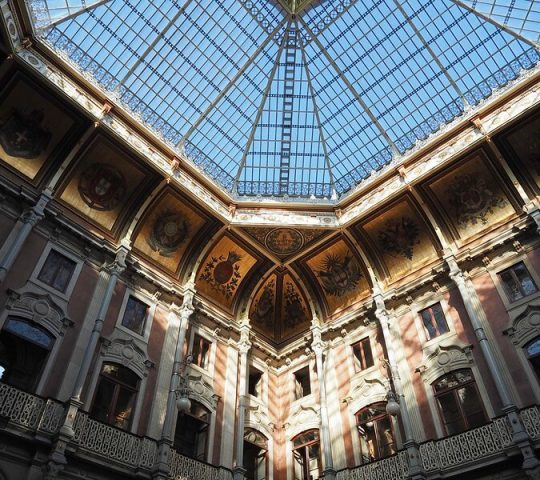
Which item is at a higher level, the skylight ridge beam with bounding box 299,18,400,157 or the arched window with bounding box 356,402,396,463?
the skylight ridge beam with bounding box 299,18,400,157

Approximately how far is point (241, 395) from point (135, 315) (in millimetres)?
4797

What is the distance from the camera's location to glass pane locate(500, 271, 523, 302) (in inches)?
608

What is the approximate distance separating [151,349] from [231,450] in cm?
439

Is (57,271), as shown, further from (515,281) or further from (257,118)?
(515,281)

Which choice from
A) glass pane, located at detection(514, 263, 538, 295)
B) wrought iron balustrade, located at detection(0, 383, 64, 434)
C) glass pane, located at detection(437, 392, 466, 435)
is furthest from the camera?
glass pane, located at detection(514, 263, 538, 295)

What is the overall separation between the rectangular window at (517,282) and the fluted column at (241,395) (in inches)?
379

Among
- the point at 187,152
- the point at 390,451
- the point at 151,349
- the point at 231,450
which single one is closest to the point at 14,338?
the point at 151,349

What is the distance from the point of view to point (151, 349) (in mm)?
16438

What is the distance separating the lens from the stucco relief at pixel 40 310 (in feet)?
43.7

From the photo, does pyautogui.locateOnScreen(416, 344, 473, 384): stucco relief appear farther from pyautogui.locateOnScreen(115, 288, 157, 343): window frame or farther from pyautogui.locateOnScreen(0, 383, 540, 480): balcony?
pyautogui.locateOnScreen(115, 288, 157, 343): window frame

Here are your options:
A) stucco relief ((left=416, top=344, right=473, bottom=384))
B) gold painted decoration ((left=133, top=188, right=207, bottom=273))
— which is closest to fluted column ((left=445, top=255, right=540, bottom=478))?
stucco relief ((left=416, top=344, right=473, bottom=384))

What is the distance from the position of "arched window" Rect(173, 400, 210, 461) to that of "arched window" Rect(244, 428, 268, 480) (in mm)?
1977

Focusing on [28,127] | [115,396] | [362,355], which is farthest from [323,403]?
[28,127]

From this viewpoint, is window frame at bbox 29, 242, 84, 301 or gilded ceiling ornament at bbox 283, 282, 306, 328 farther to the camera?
gilded ceiling ornament at bbox 283, 282, 306, 328
